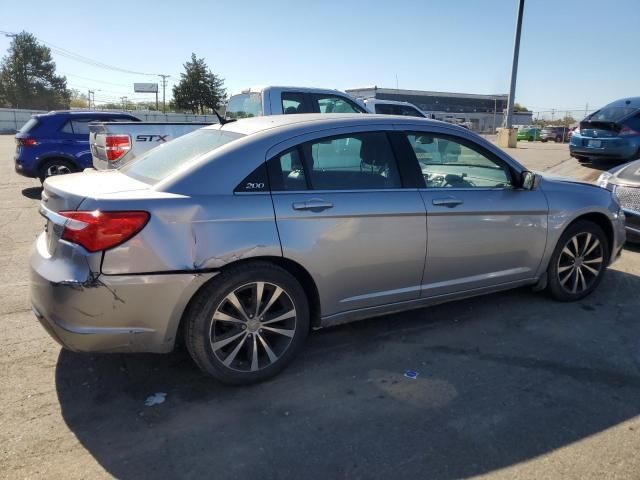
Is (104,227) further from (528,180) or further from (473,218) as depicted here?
(528,180)

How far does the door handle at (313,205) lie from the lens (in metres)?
3.17

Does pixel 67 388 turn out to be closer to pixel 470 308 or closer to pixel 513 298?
pixel 470 308

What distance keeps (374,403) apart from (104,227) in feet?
6.18

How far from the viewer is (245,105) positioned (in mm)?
9398

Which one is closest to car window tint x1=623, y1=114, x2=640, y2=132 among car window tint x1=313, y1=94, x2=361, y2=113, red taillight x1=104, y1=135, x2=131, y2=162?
car window tint x1=313, y1=94, x2=361, y2=113

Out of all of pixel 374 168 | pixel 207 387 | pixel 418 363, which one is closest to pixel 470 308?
pixel 418 363

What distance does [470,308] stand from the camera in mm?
4496

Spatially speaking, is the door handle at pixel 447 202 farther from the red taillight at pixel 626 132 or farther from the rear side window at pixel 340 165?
the red taillight at pixel 626 132

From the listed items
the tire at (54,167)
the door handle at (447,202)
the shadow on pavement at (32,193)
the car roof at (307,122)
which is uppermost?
the car roof at (307,122)

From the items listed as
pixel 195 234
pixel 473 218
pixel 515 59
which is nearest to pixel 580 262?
pixel 473 218

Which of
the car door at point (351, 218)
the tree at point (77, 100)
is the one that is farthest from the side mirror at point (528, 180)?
the tree at point (77, 100)

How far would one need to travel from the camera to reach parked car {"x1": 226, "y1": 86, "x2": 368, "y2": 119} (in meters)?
8.68

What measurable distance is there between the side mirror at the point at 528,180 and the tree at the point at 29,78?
7510cm

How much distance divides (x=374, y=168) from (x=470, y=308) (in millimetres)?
1759
